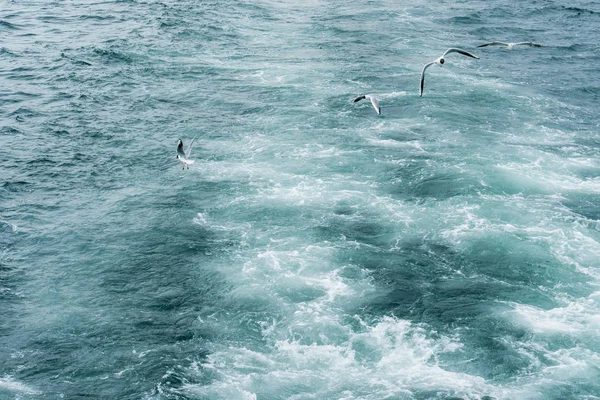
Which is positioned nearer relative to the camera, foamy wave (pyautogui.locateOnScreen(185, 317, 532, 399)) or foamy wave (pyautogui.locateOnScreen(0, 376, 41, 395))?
foamy wave (pyautogui.locateOnScreen(185, 317, 532, 399))

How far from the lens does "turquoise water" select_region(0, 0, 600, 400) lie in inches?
2130

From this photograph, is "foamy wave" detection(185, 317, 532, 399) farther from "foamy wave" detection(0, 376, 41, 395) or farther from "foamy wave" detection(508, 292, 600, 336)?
"foamy wave" detection(0, 376, 41, 395)

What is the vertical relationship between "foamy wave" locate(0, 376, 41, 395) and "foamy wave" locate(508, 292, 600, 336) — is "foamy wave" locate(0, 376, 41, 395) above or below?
below

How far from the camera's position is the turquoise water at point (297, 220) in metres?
54.1

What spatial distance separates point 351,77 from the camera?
109 meters

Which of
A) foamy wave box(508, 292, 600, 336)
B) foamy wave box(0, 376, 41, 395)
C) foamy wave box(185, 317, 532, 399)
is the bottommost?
foamy wave box(0, 376, 41, 395)

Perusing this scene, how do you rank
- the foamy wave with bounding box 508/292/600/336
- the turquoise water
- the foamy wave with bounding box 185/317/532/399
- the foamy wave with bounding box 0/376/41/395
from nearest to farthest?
1. the foamy wave with bounding box 185/317/532/399
2. the foamy wave with bounding box 0/376/41/395
3. the turquoise water
4. the foamy wave with bounding box 508/292/600/336

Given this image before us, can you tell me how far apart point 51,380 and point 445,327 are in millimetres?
34507

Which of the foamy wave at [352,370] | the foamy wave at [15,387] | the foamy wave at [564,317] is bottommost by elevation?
the foamy wave at [15,387]

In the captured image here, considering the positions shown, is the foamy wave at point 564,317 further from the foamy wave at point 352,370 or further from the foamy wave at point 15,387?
the foamy wave at point 15,387

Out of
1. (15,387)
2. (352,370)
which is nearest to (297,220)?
(352,370)

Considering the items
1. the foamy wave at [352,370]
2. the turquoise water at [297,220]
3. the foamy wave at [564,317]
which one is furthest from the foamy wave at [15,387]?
the foamy wave at [564,317]

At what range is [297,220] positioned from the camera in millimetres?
72188

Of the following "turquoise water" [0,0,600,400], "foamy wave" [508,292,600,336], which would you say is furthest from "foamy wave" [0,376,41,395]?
"foamy wave" [508,292,600,336]
